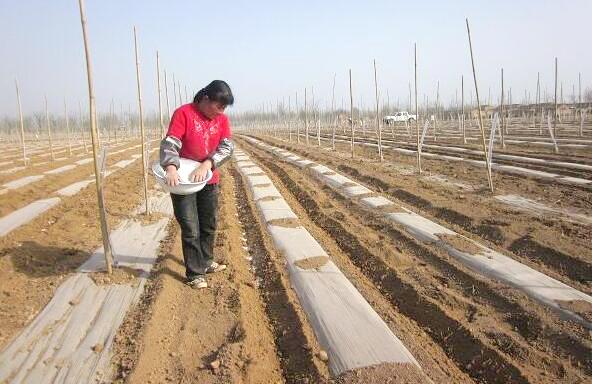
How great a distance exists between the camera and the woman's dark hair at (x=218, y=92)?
3000mm

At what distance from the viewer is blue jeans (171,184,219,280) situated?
310cm

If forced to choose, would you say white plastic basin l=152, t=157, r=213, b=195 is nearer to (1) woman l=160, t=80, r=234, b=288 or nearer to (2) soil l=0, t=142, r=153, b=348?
(1) woman l=160, t=80, r=234, b=288

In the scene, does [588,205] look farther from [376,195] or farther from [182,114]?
[182,114]

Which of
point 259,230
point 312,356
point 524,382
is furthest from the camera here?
point 259,230

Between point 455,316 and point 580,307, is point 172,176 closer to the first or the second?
point 455,316

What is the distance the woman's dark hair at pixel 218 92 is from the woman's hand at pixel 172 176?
55 cm

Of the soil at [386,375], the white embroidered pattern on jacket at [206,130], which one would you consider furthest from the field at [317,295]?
the white embroidered pattern on jacket at [206,130]

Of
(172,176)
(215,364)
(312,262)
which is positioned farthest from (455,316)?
(172,176)

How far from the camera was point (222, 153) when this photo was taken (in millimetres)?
3168

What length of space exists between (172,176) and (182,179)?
112mm

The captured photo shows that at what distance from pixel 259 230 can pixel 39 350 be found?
2895 millimetres

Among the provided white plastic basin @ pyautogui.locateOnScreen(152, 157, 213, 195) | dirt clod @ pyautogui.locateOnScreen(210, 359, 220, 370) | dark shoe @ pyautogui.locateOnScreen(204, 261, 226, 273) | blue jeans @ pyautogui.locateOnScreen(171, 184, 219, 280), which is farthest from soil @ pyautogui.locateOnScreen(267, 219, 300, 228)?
dirt clod @ pyautogui.locateOnScreen(210, 359, 220, 370)

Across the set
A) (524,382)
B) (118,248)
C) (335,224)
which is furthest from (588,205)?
(118,248)

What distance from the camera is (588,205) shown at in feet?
19.0
